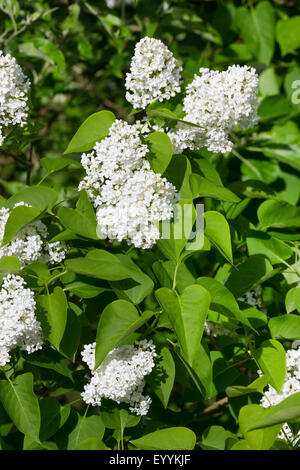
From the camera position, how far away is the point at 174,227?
3.92 feet

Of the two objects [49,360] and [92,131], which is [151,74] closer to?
[92,131]

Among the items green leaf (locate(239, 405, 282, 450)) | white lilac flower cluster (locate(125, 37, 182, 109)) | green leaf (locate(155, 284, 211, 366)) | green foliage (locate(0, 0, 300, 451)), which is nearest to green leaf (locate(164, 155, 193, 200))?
green foliage (locate(0, 0, 300, 451))

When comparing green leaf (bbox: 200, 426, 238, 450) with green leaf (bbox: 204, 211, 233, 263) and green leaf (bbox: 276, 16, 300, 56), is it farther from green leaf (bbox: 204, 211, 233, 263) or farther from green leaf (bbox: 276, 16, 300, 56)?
green leaf (bbox: 276, 16, 300, 56)

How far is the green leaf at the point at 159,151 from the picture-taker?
118 cm

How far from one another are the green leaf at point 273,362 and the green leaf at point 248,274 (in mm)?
130

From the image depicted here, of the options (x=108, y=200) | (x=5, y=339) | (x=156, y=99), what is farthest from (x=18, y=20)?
(x=5, y=339)

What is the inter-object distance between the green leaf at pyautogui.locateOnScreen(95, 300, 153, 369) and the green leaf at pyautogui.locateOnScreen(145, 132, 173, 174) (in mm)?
281

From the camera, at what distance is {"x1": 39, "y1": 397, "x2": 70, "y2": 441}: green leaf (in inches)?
51.3

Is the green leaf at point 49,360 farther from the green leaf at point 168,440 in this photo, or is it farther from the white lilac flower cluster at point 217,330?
the white lilac flower cluster at point 217,330

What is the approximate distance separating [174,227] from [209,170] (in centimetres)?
26

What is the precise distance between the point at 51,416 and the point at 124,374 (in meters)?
0.26

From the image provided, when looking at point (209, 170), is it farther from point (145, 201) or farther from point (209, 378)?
point (209, 378)

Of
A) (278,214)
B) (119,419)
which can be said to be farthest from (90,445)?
(278,214)

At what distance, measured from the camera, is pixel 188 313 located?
1100 millimetres
